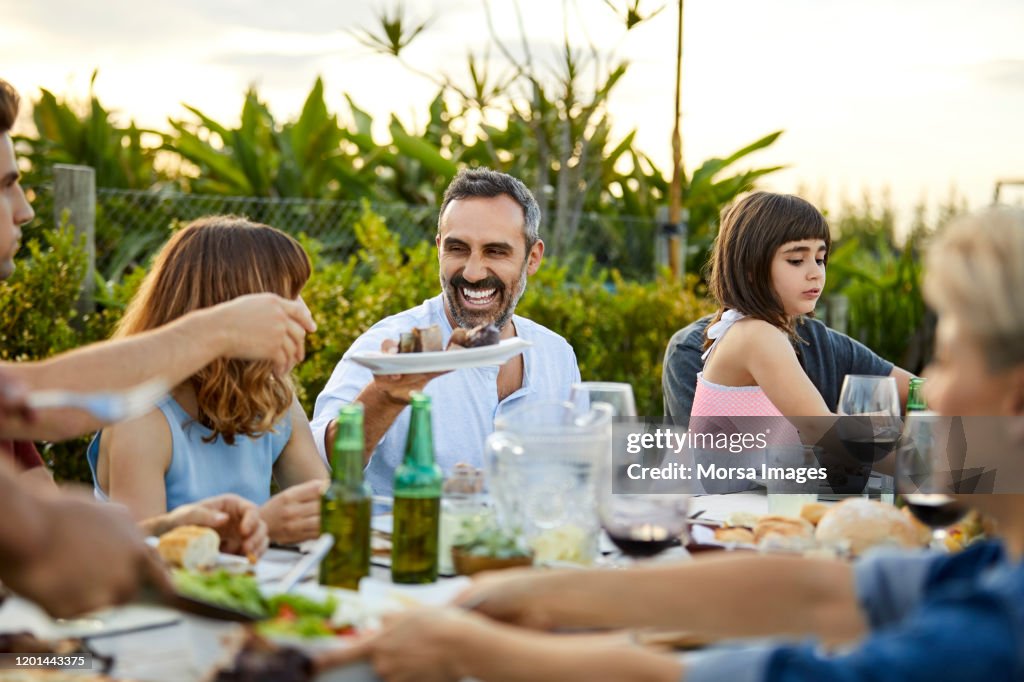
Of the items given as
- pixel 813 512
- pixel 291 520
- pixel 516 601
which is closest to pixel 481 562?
pixel 516 601

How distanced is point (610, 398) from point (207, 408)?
1227 millimetres

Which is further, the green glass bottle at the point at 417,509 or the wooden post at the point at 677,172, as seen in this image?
the wooden post at the point at 677,172

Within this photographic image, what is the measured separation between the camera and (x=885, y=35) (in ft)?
26.3

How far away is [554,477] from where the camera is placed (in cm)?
202

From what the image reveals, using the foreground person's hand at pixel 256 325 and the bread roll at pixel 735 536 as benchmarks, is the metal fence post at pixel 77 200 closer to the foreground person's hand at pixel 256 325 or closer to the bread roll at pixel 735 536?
the foreground person's hand at pixel 256 325

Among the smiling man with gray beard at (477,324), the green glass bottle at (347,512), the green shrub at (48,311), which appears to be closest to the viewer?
the green glass bottle at (347,512)

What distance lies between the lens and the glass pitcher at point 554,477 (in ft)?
6.44

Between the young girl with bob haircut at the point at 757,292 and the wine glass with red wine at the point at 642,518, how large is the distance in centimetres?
182

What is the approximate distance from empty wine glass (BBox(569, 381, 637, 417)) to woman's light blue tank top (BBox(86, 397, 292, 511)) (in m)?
1.17

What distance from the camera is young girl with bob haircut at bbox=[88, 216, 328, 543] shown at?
259cm

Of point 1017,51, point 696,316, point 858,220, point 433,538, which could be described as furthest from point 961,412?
point 858,220

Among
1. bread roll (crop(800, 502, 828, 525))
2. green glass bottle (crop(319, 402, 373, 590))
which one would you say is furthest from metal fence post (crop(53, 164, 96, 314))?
bread roll (crop(800, 502, 828, 525))

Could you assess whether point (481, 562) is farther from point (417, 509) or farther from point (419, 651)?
point (419, 651)

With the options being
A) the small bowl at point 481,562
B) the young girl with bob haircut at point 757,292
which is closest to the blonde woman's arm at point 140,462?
the small bowl at point 481,562
